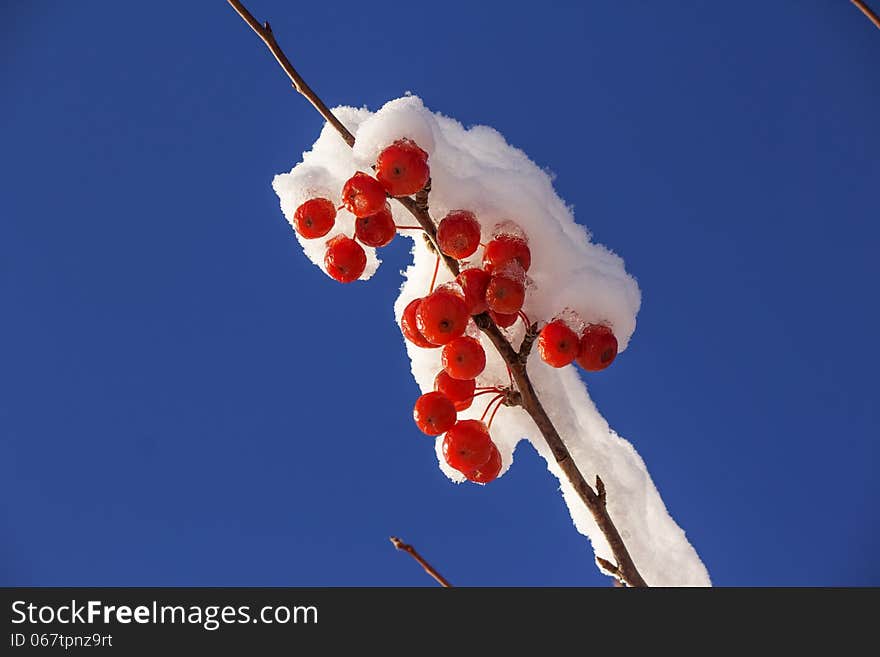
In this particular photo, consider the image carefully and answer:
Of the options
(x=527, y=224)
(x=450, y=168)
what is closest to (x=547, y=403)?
(x=527, y=224)

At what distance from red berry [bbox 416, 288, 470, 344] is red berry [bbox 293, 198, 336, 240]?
1.18 feet

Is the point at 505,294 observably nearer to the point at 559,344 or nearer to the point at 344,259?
the point at 559,344

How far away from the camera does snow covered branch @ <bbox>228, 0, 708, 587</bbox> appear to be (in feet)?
4.76

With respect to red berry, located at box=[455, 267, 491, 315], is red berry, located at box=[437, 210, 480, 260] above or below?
above

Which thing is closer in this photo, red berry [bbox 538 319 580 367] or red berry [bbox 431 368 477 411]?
red berry [bbox 538 319 580 367]

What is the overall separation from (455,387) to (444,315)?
26cm

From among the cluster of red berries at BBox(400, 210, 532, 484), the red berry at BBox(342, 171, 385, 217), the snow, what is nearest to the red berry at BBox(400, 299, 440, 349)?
the cluster of red berries at BBox(400, 210, 532, 484)

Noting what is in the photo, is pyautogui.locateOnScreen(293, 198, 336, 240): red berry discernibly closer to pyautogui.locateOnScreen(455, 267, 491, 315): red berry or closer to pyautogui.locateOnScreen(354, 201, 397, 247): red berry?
pyautogui.locateOnScreen(354, 201, 397, 247): red berry

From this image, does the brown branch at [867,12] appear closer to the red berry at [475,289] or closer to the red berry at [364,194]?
the red berry at [475,289]

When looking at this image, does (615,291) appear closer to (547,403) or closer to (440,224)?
(547,403)

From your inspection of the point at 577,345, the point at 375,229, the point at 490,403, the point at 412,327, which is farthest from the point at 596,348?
the point at 375,229

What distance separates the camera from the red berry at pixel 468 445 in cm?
164

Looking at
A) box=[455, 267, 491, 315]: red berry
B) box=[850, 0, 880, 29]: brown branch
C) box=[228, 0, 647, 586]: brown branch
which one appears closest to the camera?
box=[850, 0, 880, 29]: brown branch

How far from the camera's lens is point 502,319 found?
5.28 ft
